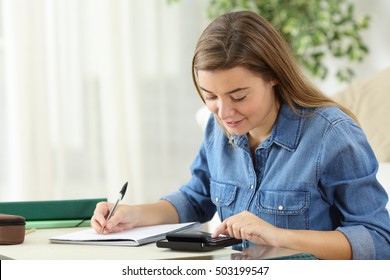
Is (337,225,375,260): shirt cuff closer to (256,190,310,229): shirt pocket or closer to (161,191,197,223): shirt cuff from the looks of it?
(256,190,310,229): shirt pocket

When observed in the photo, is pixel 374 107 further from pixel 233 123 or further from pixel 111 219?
pixel 111 219

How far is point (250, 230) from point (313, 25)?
246cm

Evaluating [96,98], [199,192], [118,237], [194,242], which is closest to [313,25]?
[96,98]

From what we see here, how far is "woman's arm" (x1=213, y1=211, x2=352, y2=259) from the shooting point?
3.80 ft

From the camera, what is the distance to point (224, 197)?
5.11 ft

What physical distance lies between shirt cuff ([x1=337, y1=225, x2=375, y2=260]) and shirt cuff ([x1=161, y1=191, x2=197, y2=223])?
45 cm

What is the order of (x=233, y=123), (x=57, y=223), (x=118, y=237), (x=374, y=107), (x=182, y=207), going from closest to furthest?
(x=118, y=237), (x=233, y=123), (x=57, y=223), (x=182, y=207), (x=374, y=107)

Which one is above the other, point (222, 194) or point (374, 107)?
point (374, 107)


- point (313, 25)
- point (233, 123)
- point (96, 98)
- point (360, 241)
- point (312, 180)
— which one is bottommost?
point (360, 241)

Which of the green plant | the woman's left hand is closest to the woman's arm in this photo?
the woman's left hand

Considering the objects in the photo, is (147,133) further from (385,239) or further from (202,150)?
(385,239)

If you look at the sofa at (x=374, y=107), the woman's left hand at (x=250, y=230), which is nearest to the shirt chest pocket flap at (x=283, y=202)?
the woman's left hand at (x=250, y=230)

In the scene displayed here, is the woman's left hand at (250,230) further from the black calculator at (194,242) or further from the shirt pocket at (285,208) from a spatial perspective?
the shirt pocket at (285,208)
